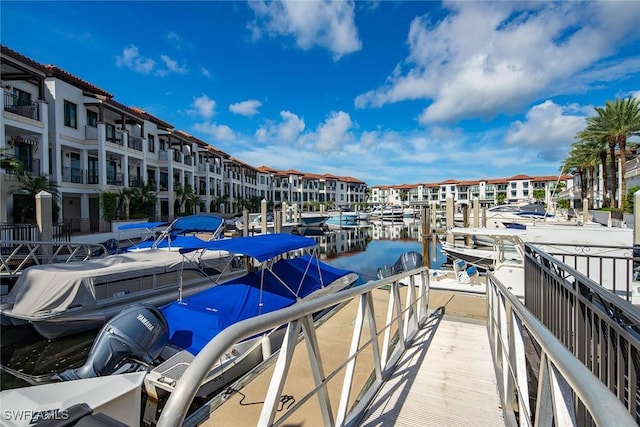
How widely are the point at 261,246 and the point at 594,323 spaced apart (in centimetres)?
661

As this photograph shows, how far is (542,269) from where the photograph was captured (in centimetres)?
380

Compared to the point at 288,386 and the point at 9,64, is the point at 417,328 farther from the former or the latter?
the point at 9,64

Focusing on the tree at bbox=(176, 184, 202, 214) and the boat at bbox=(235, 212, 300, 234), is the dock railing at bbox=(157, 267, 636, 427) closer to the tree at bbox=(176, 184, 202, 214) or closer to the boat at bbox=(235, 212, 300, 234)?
the boat at bbox=(235, 212, 300, 234)

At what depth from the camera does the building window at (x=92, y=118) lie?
23.6 metres

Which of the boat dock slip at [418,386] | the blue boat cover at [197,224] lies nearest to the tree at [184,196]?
the blue boat cover at [197,224]

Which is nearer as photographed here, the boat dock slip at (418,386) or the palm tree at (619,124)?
the boat dock slip at (418,386)

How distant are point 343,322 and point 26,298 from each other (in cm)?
767

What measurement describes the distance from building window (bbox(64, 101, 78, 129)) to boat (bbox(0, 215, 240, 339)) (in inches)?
669

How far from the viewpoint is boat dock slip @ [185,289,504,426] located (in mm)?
3053

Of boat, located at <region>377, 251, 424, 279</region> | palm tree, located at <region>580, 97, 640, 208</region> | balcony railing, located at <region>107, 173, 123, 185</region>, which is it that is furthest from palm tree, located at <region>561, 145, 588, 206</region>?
balcony railing, located at <region>107, 173, 123, 185</region>

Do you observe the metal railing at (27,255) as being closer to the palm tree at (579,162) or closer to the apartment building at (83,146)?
the apartment building at (83,146)

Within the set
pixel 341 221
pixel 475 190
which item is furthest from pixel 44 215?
pixel 475 190

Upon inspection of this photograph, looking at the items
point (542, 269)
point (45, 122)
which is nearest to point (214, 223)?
point (542, 269)

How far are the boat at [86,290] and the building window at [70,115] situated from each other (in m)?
17.0
